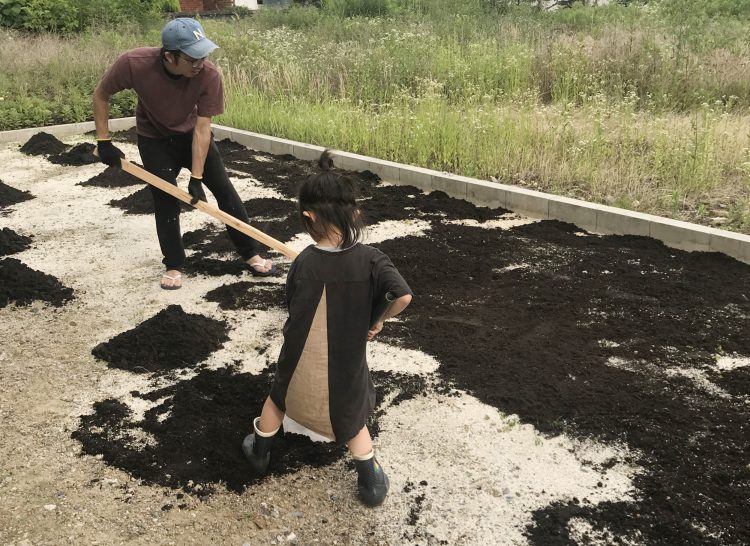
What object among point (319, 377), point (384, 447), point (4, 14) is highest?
point (4, 14)

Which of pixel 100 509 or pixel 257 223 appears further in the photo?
pixel 257 223

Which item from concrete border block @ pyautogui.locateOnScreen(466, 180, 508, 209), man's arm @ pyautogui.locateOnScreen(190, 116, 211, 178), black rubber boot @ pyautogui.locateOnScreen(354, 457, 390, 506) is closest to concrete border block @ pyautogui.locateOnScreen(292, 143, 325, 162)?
concrete border block @ pyautogui.locateOnScreen(466, 180, 508, 209)

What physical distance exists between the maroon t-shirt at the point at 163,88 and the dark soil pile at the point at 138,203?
2.06 m

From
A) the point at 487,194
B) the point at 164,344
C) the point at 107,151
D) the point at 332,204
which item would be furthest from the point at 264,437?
the point at 487,194

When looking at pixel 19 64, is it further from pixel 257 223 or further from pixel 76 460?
pixel 76 460

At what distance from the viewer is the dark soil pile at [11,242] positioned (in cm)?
563

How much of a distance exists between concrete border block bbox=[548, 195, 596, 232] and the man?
2.41 metres

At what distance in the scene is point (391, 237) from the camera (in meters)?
5.71

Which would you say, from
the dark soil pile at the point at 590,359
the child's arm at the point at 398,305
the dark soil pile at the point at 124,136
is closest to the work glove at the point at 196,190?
the dark soil pile at the point at 590,359

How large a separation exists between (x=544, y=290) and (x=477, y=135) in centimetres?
300

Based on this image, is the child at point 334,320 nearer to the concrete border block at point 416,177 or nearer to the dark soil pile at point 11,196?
the concrete border block at point 416,177

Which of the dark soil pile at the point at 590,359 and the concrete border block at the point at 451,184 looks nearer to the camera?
the dark soil pile at the point at 590,359

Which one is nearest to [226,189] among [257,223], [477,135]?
[257,223]

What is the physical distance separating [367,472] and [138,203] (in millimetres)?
4877
